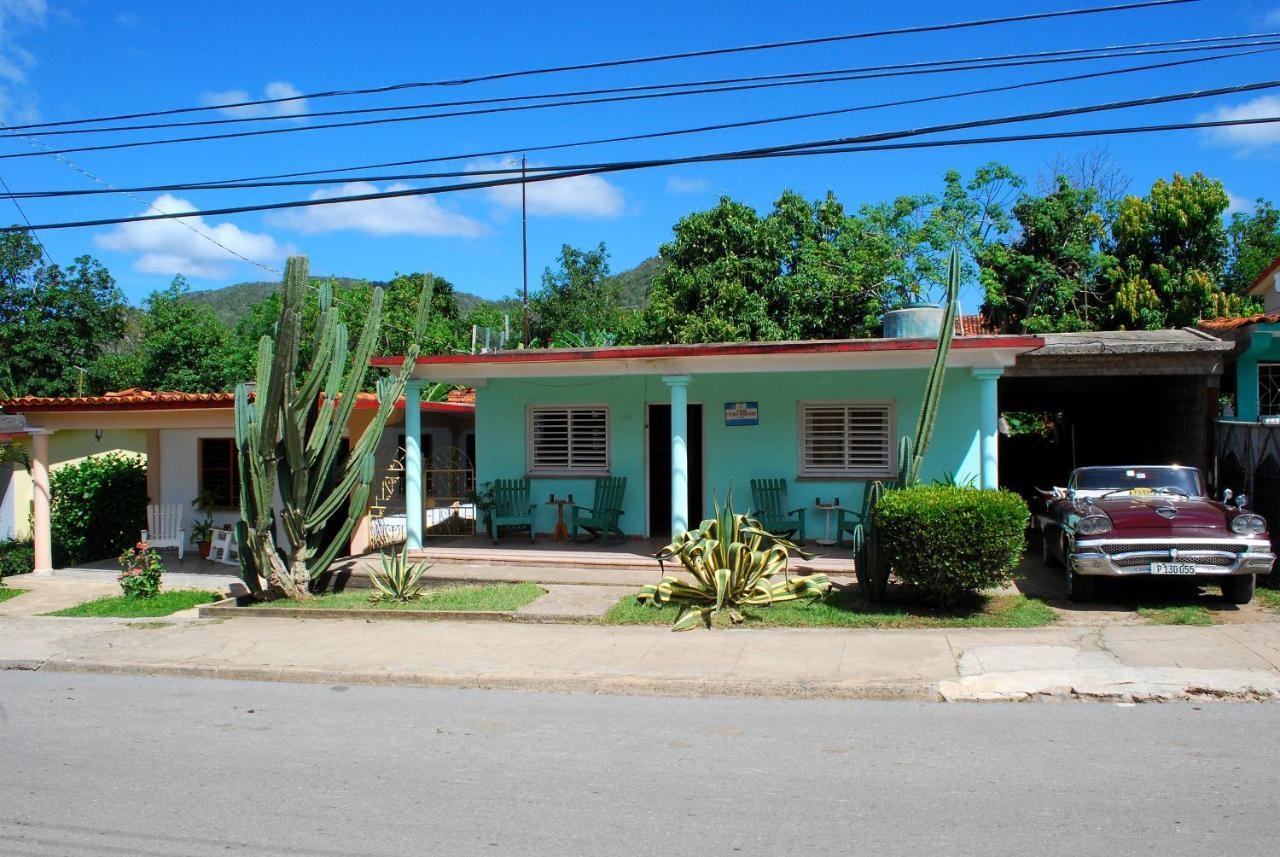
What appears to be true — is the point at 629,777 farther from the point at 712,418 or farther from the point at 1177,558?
the point at 712,418

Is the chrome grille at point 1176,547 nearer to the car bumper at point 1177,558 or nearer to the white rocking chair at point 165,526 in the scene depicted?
the car bumper at point 1177,558

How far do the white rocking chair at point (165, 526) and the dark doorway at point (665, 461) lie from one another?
7.36m

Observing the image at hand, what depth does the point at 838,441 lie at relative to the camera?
13695 mm

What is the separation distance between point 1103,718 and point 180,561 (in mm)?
13154

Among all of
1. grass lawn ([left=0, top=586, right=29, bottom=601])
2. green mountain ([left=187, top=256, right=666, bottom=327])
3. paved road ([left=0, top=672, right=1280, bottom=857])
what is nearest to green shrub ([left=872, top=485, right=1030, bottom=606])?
paved road ([left=0, top=672, right=1280, bottom=857])

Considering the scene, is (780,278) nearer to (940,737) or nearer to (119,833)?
(940,737)

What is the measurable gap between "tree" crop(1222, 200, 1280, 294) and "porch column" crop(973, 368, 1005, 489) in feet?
66.9

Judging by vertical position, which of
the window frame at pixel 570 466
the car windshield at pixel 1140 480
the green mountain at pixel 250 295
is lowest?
the car windshield at pixel 1140 480

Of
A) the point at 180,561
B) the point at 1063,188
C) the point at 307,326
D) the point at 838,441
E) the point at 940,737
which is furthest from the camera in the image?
the point at 307,326

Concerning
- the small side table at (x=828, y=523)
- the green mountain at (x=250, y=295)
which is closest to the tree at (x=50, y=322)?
the small side table at (x=828, y=523)

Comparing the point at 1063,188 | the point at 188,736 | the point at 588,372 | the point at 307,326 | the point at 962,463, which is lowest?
the point at 188,736

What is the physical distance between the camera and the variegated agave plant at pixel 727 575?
9.94 meters

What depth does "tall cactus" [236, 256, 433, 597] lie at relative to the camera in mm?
10367

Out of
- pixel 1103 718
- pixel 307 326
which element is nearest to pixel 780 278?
pixel 307 326
